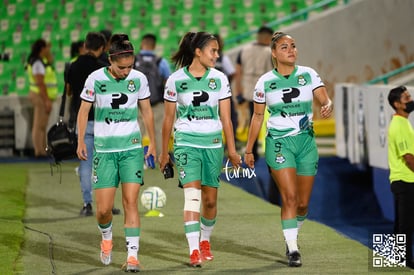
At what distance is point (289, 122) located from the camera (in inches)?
377

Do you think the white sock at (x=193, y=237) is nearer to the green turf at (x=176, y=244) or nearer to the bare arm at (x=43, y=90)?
the green turf at (x=176, y=244)

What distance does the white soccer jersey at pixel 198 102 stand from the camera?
9477 millimetres

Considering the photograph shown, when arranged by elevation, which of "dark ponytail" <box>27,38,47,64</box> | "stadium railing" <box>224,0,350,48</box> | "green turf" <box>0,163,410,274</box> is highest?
"stadium railing" <box>224,0,350,48</box>

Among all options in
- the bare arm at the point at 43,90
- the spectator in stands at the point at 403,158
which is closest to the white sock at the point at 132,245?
the spectator in stands at the point at 403,158

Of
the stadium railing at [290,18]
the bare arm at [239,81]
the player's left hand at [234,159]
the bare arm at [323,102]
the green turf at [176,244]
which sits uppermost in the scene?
the stadium railing at [290,18]

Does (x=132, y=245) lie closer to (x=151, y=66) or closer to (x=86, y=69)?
(x=86, y=69)

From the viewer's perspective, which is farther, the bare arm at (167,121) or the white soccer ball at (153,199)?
the white soccer ball at (153,199)

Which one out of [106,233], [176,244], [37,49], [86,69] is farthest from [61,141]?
[37,49]

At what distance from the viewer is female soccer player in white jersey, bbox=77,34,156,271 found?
9320 mm

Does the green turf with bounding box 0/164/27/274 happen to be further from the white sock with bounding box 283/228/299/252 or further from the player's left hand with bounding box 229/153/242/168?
the white sock with bounding box 283/228/299/252

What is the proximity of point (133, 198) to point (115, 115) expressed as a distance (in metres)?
0.69

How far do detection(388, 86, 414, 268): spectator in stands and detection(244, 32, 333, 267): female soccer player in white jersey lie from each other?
1.98m

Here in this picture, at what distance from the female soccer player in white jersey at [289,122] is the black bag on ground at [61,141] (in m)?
3.42

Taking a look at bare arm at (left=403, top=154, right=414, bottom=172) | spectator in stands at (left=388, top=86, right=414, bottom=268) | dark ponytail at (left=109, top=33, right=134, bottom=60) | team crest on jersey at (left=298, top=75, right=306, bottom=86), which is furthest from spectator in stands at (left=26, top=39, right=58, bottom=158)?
team crest on jersey at (left=298, top=75, right=306, bottom=86)
